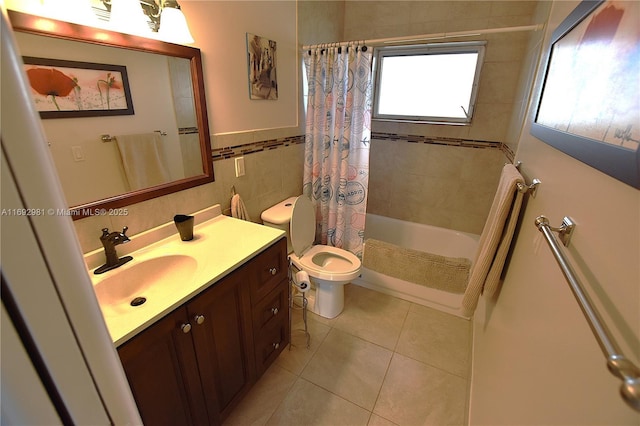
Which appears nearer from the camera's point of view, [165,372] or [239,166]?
[165,372]

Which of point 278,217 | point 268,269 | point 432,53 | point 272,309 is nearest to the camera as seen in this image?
point 268,269

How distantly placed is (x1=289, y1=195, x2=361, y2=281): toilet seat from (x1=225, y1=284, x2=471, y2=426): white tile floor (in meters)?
0.40

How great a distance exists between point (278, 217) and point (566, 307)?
62.3 inches

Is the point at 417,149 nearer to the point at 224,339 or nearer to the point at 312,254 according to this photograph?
the point at 312,254

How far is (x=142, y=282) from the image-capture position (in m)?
1.20

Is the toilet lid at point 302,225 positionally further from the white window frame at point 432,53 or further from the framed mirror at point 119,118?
the white window frame at point 432,53

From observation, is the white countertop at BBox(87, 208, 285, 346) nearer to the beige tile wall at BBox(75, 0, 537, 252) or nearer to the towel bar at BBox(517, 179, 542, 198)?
the beige tile wall at BBox(75, 0, 537, 252)

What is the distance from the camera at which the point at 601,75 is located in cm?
59

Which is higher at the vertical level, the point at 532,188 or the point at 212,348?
the point at 532,188

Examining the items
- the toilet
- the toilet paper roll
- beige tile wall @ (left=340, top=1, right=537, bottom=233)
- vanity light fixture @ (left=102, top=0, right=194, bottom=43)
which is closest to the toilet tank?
the toilet

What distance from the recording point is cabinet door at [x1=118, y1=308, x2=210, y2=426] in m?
0.87

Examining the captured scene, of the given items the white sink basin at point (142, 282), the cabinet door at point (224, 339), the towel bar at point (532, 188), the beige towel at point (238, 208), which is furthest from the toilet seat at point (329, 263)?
the towel bar at point (532, 188)

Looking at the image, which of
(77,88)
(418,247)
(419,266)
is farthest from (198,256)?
(418,247)

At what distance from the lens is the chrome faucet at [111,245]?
1.11 meters
